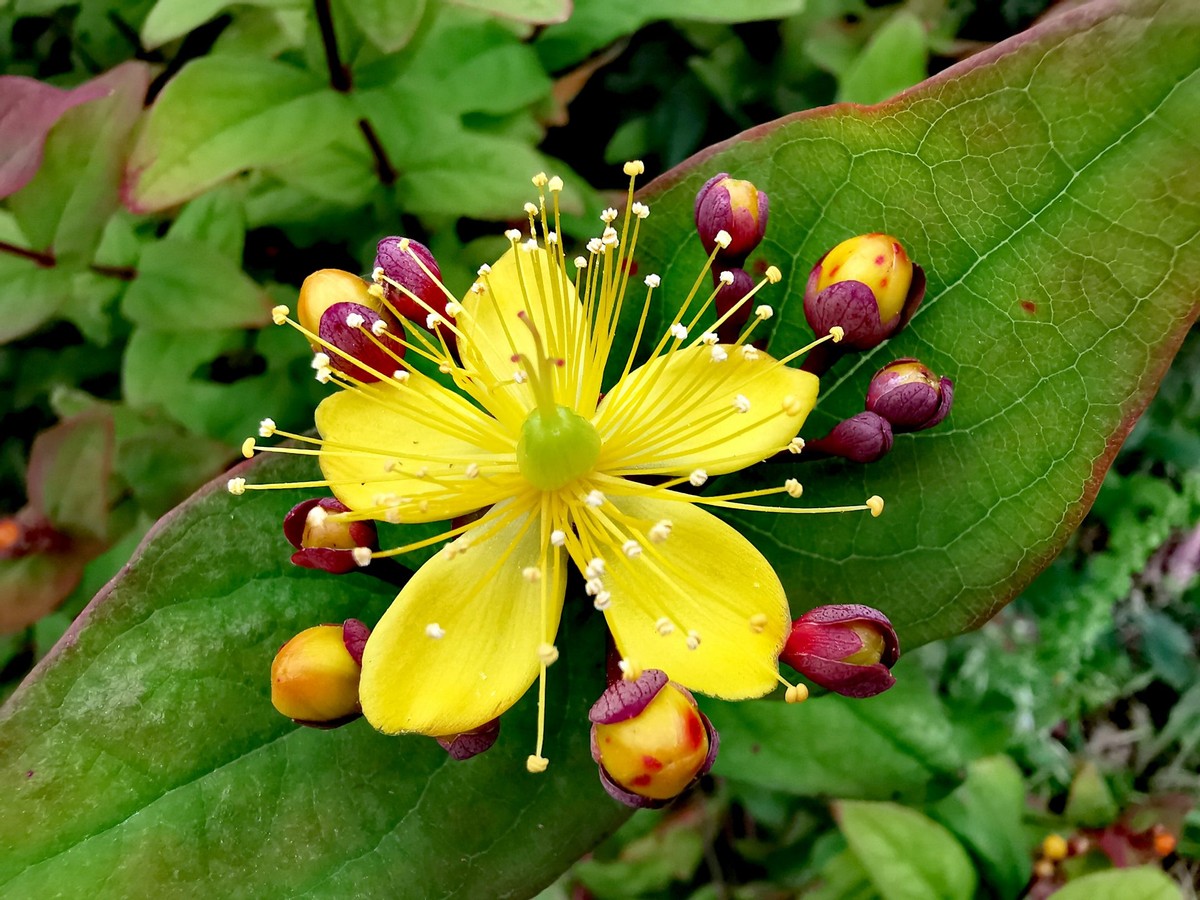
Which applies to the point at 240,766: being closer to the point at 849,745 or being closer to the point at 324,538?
the point at 324,538

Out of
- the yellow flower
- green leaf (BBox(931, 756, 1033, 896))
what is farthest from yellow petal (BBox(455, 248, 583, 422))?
green leaf (BBox(931, 756, 1033, 896))

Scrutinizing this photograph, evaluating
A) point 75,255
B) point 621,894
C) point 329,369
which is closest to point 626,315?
point 329,369

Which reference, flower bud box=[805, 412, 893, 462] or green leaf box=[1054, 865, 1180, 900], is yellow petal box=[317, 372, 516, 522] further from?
green leaf box=[1054, 865, 1180, 900]

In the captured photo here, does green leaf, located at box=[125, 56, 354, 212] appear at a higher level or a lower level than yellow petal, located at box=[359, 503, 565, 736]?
higher

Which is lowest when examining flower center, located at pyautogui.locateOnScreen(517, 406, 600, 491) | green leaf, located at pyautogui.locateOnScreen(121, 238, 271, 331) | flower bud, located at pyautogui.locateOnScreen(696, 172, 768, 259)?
green leaf, located at pyautogui.locateOnScreen(121, 238, 271, 331)

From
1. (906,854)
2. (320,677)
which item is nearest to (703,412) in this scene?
(320,677)

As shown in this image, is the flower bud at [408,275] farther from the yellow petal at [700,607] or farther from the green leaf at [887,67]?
the green leaf at [887,67]

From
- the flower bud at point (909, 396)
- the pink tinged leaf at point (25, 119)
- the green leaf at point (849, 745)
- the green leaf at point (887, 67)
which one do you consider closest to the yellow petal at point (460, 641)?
the flower bud at point (909, 396)
